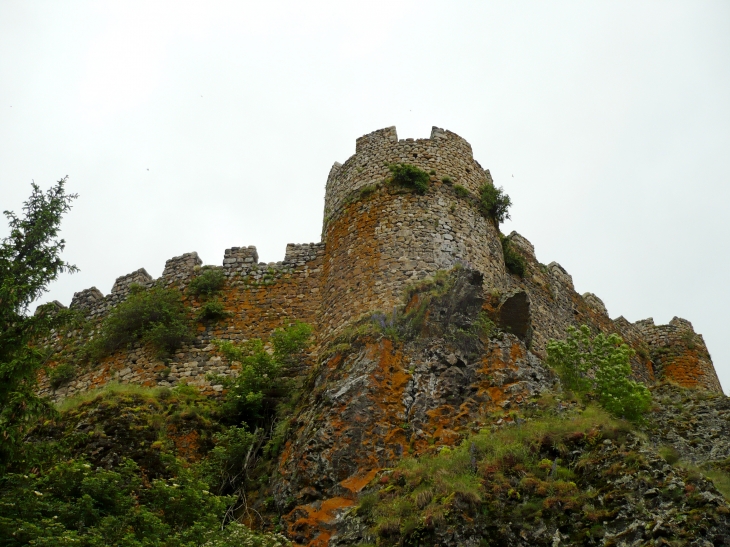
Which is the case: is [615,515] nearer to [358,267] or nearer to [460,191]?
[358,267]

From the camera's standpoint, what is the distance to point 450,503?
8570 mm

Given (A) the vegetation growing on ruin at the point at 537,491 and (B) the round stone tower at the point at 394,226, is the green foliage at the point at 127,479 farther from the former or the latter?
(B) the round stone tower at the point at 394,226

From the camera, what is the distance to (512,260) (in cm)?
1891

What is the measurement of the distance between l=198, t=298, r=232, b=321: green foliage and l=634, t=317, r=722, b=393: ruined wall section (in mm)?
14952

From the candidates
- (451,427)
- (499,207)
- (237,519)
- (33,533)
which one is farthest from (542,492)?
(499,207)

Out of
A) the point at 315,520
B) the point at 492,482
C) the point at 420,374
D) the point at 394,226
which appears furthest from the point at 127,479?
the point at 394,226

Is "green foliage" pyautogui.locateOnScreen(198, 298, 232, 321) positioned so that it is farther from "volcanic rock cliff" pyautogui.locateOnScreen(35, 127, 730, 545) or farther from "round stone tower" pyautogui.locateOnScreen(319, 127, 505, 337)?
"round stone tower" pyautogui.locateOnScreen(319, 127, 505, 337)

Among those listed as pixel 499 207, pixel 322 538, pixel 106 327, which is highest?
pixel 499 207

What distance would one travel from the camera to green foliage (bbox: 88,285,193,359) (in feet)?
53.5

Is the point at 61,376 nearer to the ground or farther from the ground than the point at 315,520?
farther from the ground

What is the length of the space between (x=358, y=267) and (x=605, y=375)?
5586 mm

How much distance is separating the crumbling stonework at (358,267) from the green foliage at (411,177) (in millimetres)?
149

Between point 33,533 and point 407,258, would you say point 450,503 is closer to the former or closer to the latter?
point 33,533

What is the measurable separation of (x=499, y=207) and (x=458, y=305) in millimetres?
4653
